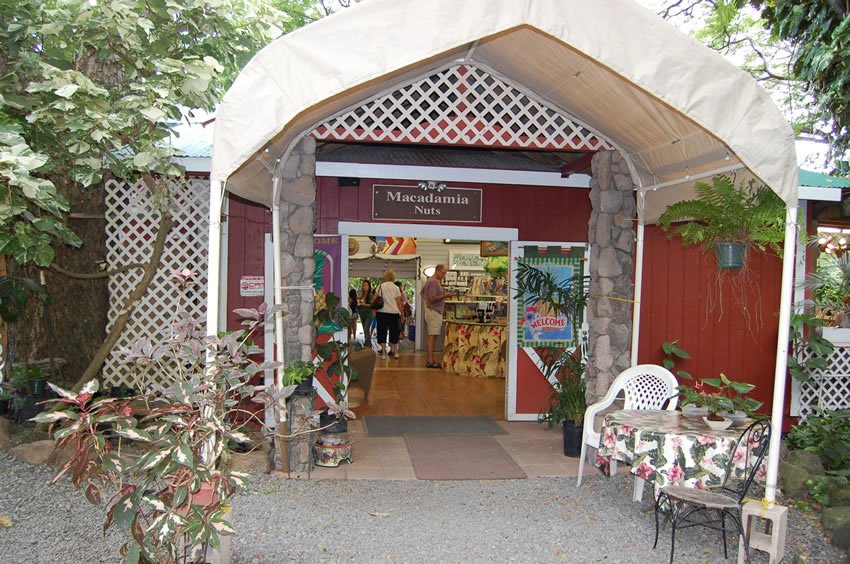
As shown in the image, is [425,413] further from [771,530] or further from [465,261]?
[465,261]

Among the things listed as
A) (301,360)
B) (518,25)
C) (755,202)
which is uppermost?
(518,25)

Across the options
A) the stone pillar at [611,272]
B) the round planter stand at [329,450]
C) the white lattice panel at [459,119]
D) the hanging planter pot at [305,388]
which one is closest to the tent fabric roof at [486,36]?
the white lattice panel at [459,119]

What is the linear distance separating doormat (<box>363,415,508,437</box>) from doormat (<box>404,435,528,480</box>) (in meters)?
0.20

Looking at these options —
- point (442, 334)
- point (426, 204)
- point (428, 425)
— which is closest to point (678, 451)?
point (428, 425)

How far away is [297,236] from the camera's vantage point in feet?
17.4

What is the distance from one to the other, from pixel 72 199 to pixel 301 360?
278cm

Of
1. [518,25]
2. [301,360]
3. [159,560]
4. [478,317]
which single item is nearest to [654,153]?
[518,25]

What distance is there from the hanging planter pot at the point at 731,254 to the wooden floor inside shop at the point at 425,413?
207 centimetres

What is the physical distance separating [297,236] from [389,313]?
6977 millimetres

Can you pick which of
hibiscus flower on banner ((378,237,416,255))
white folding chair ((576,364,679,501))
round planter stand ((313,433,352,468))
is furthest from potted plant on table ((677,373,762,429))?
hibiscus flower on banner ((378,237,416,255))

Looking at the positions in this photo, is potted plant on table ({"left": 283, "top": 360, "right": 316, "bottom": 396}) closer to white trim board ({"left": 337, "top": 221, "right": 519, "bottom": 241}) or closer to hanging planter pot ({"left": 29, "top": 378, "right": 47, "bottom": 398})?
white trim board ({"left": 337, "top": 221, "right": 519, "bottom": 241})

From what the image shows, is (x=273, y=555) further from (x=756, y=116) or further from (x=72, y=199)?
(x=72, y=199)

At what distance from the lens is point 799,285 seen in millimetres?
6816

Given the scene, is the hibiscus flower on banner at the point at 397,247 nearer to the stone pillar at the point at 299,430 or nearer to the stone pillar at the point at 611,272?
the stone pillar at the point at 611,272
